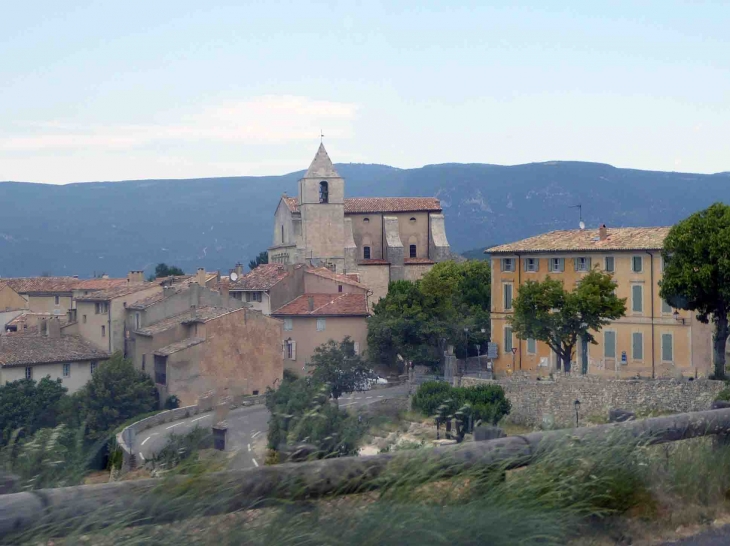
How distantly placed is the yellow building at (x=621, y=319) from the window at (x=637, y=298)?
4 cm

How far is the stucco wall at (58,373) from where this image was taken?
37281 mm

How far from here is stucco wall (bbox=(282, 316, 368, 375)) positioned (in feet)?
157

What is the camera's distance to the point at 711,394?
27.5 meters

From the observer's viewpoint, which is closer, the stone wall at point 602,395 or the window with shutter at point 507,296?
the stone wall at point 602,395

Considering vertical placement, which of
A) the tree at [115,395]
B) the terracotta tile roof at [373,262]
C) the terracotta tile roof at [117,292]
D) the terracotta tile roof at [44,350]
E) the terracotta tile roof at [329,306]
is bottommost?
the tree at [115,395]

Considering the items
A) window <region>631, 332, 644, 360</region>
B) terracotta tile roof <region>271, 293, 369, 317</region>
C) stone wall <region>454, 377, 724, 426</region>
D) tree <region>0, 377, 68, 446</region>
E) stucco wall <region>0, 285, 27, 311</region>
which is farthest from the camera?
stucco wall <region>0, 285, 27, 311</region>

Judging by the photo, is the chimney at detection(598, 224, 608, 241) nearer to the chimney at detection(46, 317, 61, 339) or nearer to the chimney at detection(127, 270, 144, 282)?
the chimney at detection(46, 317, 61, 339)

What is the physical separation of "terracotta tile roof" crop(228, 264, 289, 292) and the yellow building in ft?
45.8

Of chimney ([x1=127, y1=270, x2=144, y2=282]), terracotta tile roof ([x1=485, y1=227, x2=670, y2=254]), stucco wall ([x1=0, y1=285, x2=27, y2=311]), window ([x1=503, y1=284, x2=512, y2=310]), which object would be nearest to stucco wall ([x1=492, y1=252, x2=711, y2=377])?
terracotta tile roof ([x1=485, y1=227, x2=670, y2=254])

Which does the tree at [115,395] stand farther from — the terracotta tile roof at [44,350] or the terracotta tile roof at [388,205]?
the terracotta tile roof at [388,205]

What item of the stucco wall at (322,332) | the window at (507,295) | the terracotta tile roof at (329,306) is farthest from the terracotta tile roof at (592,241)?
the terracotta tile roof at (329,306)

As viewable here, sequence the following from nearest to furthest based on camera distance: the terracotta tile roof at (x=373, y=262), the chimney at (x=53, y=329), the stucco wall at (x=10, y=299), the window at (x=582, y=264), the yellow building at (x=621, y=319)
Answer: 1. the yellow building at (x=621, y=319)
2. the window at (x=582, y=264)
3. the chimney at (x=53, y=329)
4. the stucco wall at (x=10, y=299)
5. the terracotta tile roof at (x=373, y=262)

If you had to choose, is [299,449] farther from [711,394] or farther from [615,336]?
[615,336]

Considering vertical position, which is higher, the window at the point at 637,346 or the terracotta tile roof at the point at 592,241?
the terracotta tile roof at the point at 592,241
